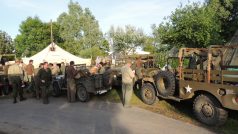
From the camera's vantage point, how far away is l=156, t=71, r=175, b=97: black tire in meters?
11.7

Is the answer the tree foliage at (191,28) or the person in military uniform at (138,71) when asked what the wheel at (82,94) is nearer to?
the person in military uniform at (138,71)

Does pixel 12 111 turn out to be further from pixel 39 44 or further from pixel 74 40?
pixel 39 44

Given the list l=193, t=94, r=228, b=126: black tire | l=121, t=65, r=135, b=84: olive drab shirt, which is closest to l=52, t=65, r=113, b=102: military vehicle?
l=121, t=65, r=135, b=84: olive drab shirt

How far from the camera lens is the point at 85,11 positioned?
6312 centimetres

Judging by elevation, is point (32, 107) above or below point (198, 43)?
below

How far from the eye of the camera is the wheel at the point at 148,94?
13164mm

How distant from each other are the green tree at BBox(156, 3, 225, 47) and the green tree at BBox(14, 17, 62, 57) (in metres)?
43.8

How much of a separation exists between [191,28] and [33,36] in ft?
162

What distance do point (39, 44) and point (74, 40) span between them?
10.1 metres

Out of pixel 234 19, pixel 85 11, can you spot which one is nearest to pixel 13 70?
pixel 234 19

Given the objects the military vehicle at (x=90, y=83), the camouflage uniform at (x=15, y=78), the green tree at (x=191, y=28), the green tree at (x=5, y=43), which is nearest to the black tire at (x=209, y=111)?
the military vehicle at (x=90, y=83)

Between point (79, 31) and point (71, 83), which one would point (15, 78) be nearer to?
point (71, 83)

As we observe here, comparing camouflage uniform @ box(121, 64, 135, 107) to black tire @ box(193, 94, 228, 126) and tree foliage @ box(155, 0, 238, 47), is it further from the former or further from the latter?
tree foliage @ box(155, 0, 238, 47)

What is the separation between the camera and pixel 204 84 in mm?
9992
